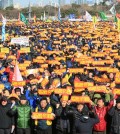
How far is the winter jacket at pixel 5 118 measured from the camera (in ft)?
26.6

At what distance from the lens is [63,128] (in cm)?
810

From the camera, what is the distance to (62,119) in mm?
8055

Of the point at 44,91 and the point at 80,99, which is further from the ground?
the point at 80,99

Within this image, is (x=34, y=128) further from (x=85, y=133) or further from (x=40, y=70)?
(x=40, y=70)

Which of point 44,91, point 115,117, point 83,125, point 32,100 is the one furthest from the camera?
point 44,91

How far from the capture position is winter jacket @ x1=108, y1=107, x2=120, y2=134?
786 cm

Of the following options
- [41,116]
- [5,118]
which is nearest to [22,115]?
[5,118]

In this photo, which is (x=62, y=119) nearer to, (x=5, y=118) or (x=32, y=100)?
(x=5, y=118)

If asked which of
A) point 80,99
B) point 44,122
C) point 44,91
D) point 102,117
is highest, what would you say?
point 80,99

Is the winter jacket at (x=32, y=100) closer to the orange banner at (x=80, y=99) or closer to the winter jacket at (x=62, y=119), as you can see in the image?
the winter jacket at (x=62, y=119)

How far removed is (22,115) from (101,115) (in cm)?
148

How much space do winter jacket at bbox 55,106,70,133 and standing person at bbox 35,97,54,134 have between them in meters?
0.14

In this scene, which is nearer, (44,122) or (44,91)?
(44,122)

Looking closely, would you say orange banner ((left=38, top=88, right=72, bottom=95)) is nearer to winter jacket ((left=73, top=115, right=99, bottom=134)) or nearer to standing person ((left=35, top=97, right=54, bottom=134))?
standing person ((left=35, top=97, right=54, bottom=134))
